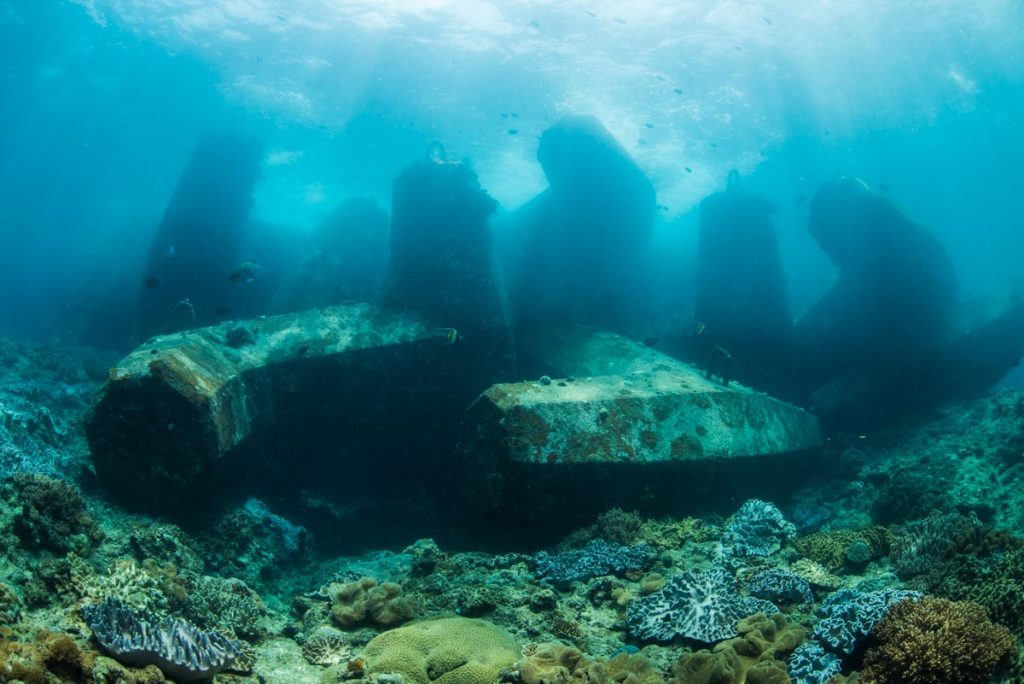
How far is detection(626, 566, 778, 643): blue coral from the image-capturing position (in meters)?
5.09

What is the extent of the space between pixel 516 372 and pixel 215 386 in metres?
7.51

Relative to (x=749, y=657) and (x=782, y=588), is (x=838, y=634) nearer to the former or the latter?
(x=749, y=657)

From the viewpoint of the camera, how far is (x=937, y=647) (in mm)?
3795

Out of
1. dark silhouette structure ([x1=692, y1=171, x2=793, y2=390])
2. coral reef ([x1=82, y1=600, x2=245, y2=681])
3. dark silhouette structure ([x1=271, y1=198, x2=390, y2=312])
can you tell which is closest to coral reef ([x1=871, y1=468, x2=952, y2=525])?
dark silhouette structure ([x1=692, y1=171, x2=793, y2=390])

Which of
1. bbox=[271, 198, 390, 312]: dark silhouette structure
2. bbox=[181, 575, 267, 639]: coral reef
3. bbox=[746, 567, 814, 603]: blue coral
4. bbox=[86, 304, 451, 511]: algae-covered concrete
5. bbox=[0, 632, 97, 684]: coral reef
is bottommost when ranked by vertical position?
bbox=[746, 567, 814, 603]: blue coral

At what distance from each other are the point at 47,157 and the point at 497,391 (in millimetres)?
57314

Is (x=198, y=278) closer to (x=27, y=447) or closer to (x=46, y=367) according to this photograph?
(x=46, y=367)

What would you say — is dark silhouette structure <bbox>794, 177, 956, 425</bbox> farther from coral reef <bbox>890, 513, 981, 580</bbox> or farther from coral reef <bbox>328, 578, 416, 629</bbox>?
coral reef <bbox>328, 578, 416, 629</bbox>

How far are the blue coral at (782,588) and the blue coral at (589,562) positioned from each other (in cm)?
144

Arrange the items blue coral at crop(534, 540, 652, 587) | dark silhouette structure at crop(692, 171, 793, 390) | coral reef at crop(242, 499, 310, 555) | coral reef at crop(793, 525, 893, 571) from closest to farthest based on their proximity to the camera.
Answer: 1. blue coral at crop(534, 540, 652, 587)
2. coral reef at crop(793, 525, 893, 571)
3. coral reef at crop(242, 499, 310, 555)
4. dark silhouette structure at crop(692, 171, 793, 390)

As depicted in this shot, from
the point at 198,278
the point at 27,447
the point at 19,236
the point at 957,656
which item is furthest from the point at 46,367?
the point at 19,236

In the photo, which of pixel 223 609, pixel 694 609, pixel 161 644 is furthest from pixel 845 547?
pixel 161 644

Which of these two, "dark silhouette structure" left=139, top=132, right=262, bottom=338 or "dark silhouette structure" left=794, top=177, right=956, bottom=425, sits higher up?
"dark silhouette structure" left=139, top=132, right=262, bottom=338

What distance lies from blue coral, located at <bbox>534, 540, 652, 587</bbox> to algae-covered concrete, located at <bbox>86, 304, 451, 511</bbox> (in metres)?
5.28
